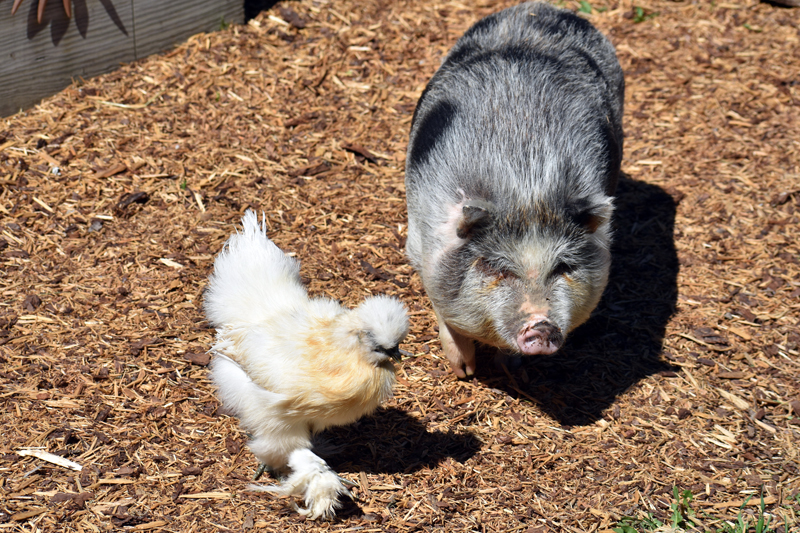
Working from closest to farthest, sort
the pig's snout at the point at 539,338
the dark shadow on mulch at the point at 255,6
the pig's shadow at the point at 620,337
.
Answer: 1. the pig's snout at the point at 539,338
2. the pig's shadow at the point at 620,337
3. the dark shadow on mulch at the point at 255,6

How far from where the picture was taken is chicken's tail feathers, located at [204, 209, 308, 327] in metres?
4.21

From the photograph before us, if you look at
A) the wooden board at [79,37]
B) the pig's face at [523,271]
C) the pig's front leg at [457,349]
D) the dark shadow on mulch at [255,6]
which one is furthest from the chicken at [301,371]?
the dark shadow on mulch at [255,6]

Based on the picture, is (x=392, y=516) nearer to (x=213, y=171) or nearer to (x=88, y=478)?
(x=88, y=478)

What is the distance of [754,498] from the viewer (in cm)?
421

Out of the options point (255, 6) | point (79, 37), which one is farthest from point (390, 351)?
point (255, 6)

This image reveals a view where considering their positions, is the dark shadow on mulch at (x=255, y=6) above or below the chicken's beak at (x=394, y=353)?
above

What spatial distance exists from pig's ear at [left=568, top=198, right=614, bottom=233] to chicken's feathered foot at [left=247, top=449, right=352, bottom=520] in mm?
2140

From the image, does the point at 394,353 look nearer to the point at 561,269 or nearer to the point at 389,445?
the point at 389,445

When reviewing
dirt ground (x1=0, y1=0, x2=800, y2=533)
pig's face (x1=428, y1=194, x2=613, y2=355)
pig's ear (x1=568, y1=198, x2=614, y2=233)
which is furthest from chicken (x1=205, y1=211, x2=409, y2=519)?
pig's ear (x1=568, y1=198, x2=614, y2=233)

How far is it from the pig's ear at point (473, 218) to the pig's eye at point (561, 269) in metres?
0.52

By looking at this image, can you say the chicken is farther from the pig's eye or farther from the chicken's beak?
the pig's eye

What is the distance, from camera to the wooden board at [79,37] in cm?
610

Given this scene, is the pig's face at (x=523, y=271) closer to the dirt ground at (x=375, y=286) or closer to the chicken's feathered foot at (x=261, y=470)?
the dirt ground at (x=375, y=286)

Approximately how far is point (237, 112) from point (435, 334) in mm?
3092
